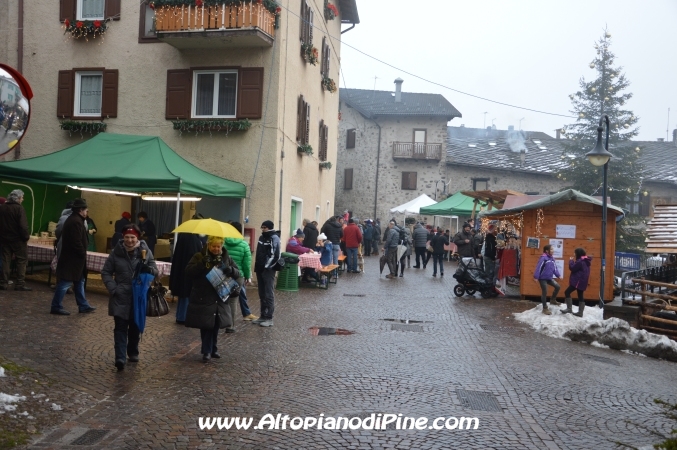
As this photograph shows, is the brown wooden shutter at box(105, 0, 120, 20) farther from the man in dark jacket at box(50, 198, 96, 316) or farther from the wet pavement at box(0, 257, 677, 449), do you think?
the man in dark jacket at box(50, 198, 96, 316)

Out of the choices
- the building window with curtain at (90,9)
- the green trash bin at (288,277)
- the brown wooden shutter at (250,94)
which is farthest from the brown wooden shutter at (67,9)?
the green trash bin at (288,277)

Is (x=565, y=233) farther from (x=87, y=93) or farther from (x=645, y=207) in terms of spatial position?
(x=645, y=207)

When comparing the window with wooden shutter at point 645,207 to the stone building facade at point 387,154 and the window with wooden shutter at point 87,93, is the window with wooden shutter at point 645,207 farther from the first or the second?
the window with wooden shutter at point 87,93

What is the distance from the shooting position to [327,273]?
Result: 60.6ft

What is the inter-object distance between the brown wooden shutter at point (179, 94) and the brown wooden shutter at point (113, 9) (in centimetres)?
233

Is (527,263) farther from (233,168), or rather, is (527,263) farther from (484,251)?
(233,168)

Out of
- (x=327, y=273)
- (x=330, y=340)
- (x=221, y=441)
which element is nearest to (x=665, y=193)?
(x=327, y=273)

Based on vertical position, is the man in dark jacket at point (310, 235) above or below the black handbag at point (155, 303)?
above

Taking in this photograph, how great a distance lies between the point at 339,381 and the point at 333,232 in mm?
12705

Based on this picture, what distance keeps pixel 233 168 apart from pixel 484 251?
6.85 m

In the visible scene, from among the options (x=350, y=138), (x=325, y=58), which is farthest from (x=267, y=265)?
(x=350, y=138)

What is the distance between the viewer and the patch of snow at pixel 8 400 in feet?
20.5

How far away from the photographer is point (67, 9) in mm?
19812

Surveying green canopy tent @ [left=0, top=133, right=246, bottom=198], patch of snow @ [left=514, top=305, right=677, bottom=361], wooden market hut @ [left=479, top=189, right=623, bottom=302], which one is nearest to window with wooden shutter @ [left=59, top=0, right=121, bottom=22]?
green canopy tent @ [left=0, top=133, right=246, bottom=198]
